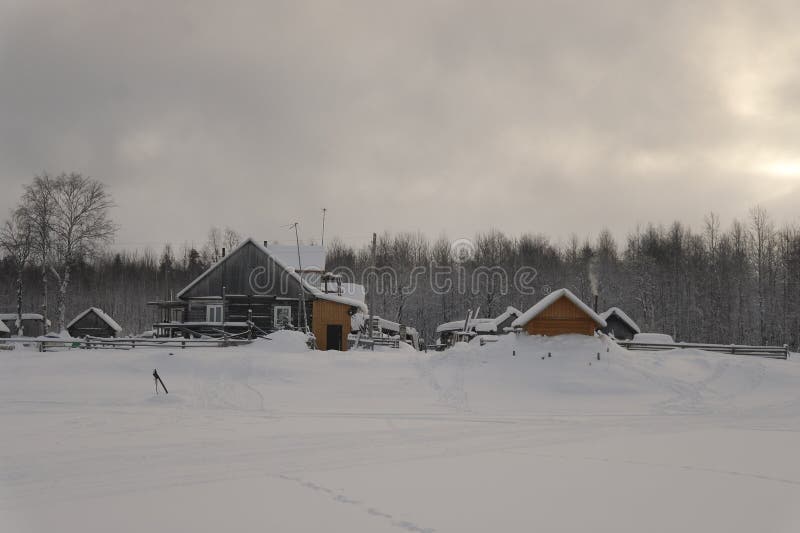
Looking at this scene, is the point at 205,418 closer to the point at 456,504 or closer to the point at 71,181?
the point at 456,504

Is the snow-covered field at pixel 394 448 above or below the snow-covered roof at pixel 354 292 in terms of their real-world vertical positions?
below

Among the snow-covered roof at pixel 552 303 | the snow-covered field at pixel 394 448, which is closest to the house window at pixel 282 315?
the snow-covered field at pixel 394 448

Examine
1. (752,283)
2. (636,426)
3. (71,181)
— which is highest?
(71,181)

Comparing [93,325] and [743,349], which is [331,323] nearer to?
[743,349]

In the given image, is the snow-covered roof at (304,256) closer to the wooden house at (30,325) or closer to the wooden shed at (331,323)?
the wooden shed at (331,323)

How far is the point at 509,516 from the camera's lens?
23.6 feet

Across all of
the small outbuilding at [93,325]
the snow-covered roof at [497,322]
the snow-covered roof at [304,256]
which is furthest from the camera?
the snow-covered roof at [497,322]

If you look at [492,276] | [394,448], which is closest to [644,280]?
[492,276]

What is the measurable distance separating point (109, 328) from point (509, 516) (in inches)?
2043

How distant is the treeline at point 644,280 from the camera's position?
59.7 metres

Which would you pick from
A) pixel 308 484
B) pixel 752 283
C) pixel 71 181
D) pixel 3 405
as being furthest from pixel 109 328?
pixel 752 283

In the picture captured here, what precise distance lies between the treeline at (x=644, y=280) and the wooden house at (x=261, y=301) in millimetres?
21582

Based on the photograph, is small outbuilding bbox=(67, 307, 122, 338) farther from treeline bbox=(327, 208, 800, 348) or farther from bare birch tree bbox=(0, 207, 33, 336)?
treeline bbox=(327, 208, 800, 348)

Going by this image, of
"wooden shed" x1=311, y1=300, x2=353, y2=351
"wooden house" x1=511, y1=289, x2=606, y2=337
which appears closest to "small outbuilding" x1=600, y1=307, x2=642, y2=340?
"wooden house" x1=511, y1=289, x2=606, y2=337
